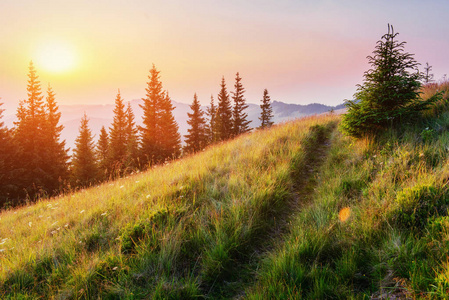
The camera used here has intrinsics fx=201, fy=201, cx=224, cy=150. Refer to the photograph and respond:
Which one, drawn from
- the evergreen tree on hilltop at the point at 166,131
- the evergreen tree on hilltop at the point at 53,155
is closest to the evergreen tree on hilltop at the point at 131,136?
the evergreen tree on hilltop at the point at 166,131

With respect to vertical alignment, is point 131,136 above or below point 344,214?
above

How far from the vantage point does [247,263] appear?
3.08 m

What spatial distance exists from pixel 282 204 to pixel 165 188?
2767mm

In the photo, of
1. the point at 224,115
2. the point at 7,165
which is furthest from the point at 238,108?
the point at 7,165

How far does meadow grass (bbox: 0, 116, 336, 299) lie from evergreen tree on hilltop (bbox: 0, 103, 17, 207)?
82.1ft

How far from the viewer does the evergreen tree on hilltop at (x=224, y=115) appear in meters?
37.5

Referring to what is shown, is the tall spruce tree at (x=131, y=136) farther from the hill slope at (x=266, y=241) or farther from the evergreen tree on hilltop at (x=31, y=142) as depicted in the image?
the hill slope at (x=266, y=241)

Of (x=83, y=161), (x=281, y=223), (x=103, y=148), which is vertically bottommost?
(x=83, y=161)

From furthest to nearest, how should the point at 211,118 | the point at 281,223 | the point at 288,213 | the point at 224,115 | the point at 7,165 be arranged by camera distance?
1. the point at 211,118
2. the point at 224,115
3. the point at 7,165
4. the point at 288,213
5. the point at 281,223

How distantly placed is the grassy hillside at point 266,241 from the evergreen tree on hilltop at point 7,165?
2555 cm

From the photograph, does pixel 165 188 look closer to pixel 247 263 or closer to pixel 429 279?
pixel 247 263

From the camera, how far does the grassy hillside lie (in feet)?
7.75

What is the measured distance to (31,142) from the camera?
26.3m

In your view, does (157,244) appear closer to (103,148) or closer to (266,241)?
(266,241)
